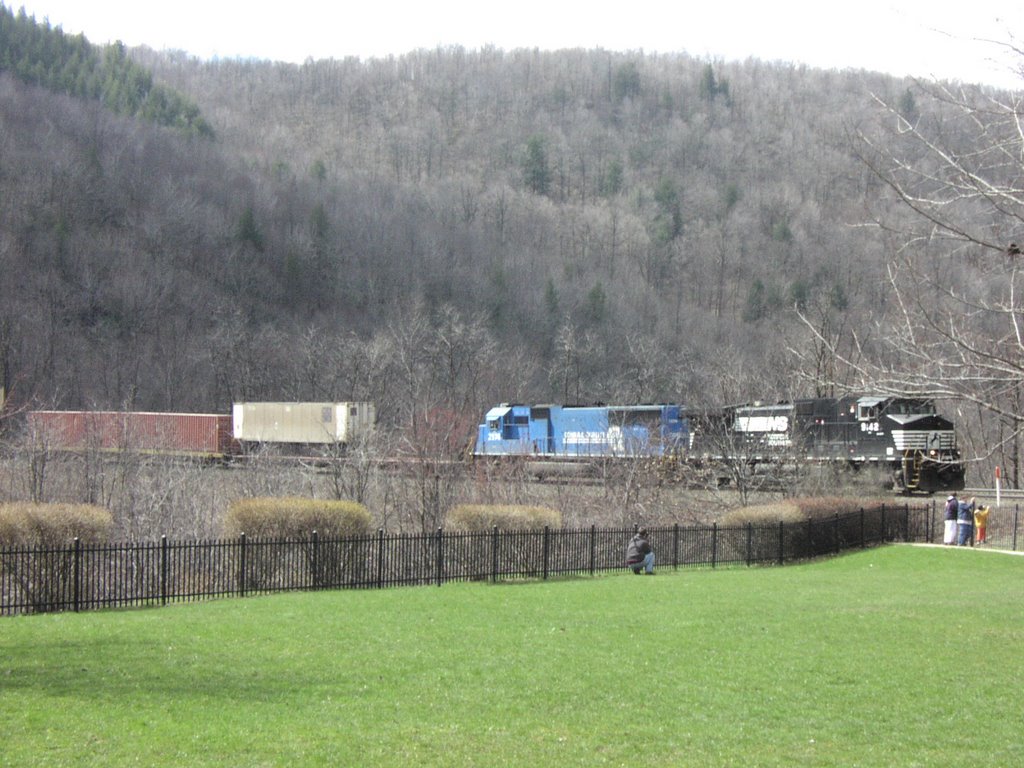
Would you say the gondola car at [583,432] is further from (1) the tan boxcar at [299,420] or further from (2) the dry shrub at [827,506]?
(2) the dry shrub at [827,506]

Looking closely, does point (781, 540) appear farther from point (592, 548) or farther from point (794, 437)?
point (794, 437)

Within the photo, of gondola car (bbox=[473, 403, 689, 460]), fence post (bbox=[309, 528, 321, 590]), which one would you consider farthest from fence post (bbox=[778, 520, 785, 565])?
fence post (bbox=[309, 528, 321, 590])

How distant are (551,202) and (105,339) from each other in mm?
88638

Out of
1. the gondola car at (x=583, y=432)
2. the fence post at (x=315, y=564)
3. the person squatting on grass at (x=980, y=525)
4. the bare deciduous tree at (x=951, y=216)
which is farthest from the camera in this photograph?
the gondola car at (x=583, y=432)

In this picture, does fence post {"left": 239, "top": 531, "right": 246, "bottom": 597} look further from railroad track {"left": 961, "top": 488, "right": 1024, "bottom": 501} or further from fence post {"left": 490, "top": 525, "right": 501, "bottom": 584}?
railroad track {"left": 961, "top": 488, "right": 1024, "bottom": 501}

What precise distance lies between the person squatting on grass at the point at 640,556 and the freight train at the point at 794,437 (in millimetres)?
15331

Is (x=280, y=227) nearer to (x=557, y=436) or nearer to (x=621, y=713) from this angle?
(x=557, y=436)

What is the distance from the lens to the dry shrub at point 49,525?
19812 mm

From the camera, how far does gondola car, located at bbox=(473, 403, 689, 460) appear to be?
43.9m

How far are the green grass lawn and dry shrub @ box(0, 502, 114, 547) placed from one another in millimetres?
3374

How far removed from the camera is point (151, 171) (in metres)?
120

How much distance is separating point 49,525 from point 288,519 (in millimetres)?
5503

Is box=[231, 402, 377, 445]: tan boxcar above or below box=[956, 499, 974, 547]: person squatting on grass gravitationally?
above

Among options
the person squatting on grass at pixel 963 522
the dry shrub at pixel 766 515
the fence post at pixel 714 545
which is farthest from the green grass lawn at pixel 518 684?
the person squatting on grass at pixel 963 522
